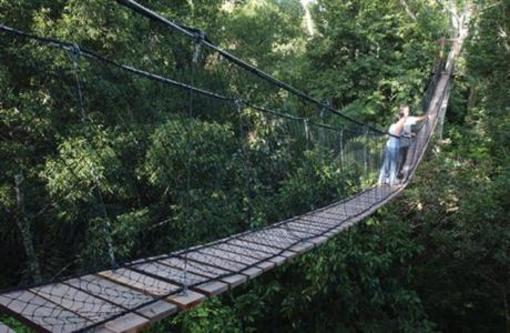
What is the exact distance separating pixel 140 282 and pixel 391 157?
2.68 m

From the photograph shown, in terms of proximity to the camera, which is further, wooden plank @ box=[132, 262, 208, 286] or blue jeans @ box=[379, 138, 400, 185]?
blue jeans @ box=[379, 138, 400, 185]

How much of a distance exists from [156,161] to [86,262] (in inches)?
35.0

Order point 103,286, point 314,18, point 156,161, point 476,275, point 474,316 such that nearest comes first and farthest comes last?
1. point 103,286
2. point 156,161
3. point 476,275
4. point 474,316
5. point 314,18

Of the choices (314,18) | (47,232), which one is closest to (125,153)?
(47,232)

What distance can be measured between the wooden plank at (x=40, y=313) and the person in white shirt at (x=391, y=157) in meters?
2.77

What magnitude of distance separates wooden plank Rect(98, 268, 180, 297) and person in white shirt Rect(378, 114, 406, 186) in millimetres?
2529

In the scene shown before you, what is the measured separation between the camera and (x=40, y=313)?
2.71 feet

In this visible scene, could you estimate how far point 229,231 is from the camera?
133 inches

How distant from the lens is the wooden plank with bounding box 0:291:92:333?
2.53 feet

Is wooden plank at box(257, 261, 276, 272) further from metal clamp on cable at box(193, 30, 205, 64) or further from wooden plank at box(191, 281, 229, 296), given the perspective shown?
metal clamp on cable at box(193, 30, 205, 64)

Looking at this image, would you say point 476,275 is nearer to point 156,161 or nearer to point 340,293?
point 340,293

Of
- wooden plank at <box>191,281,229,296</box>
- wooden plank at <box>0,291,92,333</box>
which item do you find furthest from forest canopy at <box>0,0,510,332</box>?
wooden plank at <box>0,291,92,333</box>

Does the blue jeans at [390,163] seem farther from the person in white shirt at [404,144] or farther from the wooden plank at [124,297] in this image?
the wooden plank at [124,297]

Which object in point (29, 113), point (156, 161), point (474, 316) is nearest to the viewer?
point (29, 113)
